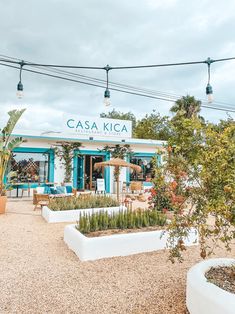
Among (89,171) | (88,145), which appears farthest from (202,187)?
(89,171)

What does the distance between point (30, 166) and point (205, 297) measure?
15.7 m

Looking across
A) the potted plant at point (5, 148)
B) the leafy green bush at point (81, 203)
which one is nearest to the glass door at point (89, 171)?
the potted plant at point (5, 148)

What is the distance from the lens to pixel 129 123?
19.2m

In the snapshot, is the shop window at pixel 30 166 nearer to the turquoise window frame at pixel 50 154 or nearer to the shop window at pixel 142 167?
the turquoise window frame at pixel 50 154

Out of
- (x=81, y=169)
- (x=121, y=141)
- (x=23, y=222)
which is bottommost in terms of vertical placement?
(x=23, y=222)

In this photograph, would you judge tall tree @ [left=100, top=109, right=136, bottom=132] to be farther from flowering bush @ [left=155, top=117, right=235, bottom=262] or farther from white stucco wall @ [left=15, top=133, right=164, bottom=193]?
flowering bush @ [left=155, top=117, right=235, bottom=262]

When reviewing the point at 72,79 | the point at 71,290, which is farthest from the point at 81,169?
the point at 71,290

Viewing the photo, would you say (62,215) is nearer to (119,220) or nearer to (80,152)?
(119,220)

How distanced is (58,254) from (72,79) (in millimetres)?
6989

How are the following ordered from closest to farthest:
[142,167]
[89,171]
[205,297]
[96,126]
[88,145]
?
[205,297] → [96,126] → [88,145] → [89,171] → [142,167]

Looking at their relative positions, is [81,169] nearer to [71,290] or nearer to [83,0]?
[83,0]

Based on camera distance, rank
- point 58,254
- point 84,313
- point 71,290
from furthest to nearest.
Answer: point 58,254 → point 71,290 → point 84,313

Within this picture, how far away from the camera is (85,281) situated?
4266mm

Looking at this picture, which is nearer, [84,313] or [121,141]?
[84,313]
